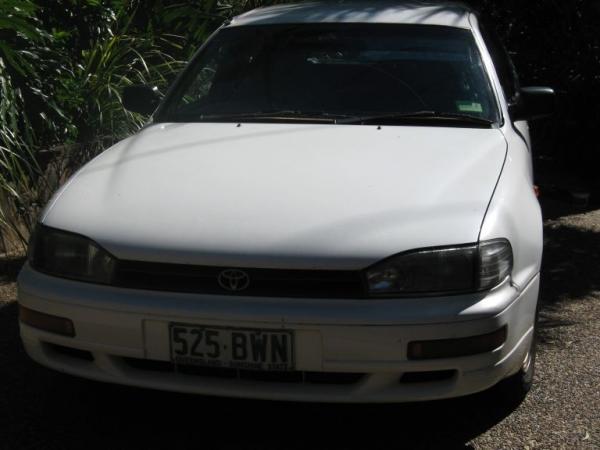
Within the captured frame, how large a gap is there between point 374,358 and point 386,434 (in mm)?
611

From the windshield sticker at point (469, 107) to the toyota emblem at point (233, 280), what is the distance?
5.27ft

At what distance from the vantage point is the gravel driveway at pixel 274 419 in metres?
3.53

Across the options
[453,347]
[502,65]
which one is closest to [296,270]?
[453,347]

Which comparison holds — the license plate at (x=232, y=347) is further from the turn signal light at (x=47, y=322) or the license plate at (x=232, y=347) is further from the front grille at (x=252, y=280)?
the turn signal light at (x=47, y=322)

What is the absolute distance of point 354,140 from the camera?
3.96 metres

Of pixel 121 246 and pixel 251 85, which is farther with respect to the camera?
pixel 251 85

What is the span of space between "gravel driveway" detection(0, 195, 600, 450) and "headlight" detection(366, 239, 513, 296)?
681 mm

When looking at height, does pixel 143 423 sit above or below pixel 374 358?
below

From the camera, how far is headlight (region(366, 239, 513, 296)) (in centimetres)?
311

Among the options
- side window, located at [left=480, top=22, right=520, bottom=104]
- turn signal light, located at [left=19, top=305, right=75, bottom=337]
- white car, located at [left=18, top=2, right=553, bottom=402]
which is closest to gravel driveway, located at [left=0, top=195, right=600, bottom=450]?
white car, located at [left=18, top=2, right=553, bottom=402]

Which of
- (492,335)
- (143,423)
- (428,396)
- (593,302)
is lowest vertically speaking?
(593,302)

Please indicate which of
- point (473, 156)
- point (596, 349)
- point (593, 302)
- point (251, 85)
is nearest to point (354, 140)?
point (473, 156)

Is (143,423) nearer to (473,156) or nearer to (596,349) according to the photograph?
(473,156)

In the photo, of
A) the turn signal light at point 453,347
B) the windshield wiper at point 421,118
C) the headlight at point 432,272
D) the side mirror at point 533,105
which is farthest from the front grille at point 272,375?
the side mirror at point 533,105
